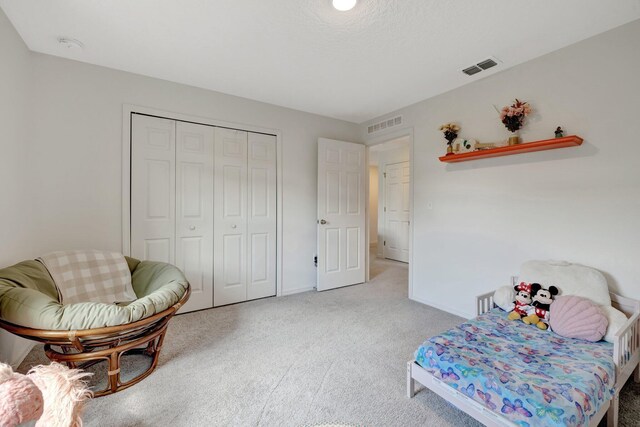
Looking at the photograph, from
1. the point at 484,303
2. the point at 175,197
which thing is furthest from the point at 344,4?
the point at 484,303

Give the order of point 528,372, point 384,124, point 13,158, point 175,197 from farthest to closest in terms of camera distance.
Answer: point 384,124 → point 175,197 → point 13,158 → point 528,372

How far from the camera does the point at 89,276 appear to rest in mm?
2084

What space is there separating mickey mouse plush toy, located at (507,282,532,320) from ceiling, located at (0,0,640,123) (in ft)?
6.04

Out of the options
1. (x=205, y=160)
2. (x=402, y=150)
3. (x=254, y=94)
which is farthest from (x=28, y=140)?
(x=402, y=150)

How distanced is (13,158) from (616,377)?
12.8 feet

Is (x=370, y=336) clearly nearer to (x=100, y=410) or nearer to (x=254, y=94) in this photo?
(x=100, y=410)

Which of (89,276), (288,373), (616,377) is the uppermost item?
(89,276)

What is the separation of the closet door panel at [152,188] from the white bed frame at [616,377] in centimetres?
247

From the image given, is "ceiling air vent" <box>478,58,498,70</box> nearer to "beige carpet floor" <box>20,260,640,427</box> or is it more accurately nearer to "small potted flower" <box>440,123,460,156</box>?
"small potted flower" <box>440,123,460,156</box>

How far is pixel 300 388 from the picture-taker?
1712 mm

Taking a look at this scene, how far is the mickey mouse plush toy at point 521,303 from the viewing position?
77.3 inches

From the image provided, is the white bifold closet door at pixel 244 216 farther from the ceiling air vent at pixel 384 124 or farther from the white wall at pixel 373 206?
the white wall at pixel 373 206

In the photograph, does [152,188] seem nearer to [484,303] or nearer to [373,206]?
[484,303]

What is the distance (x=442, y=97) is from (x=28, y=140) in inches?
149
